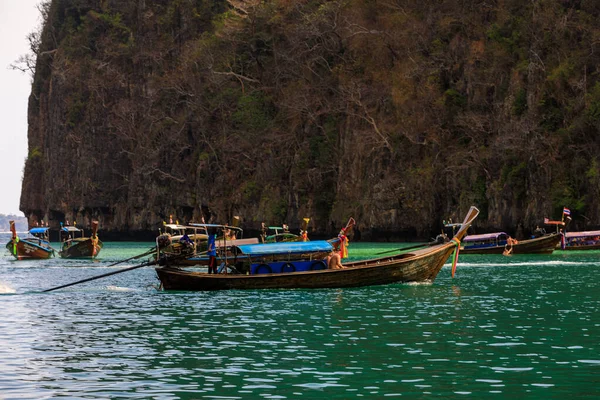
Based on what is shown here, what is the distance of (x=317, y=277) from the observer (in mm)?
36719

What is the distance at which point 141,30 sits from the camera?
130 m

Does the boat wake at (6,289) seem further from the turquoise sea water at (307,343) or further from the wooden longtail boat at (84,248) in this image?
the wooden longtail boat at (84,248)

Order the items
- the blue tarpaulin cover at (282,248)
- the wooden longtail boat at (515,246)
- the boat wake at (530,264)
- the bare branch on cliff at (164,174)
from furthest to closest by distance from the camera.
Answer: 1. the bare branch on cliff at (164,174)
2. the wooden longtail boat at (515,246)
3. the boat wake at (530,264)
4. the blue tarpaulin cover at (282,248)

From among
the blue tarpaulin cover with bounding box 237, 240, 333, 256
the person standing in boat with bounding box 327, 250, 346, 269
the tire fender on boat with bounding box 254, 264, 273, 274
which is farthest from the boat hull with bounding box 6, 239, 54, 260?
the person standing in boat with bounding box 327, 250, 346, 269

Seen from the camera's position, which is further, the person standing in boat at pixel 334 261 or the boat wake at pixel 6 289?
the boat wake at pixel 6 289

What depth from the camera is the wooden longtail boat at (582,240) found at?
222 ft

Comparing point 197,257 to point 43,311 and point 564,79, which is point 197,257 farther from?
point 564,79

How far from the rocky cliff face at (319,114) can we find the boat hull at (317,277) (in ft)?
123

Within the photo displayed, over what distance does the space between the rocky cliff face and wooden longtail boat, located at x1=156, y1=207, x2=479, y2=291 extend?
37375 millimetres

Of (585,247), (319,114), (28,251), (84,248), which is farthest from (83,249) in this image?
(585,247)

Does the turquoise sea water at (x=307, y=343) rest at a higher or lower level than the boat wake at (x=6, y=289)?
lower

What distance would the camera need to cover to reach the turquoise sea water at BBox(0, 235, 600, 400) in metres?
16.7

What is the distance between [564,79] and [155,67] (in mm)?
64871

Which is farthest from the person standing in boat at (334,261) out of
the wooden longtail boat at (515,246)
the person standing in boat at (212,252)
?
the wooden longtail boat at (515,246)
